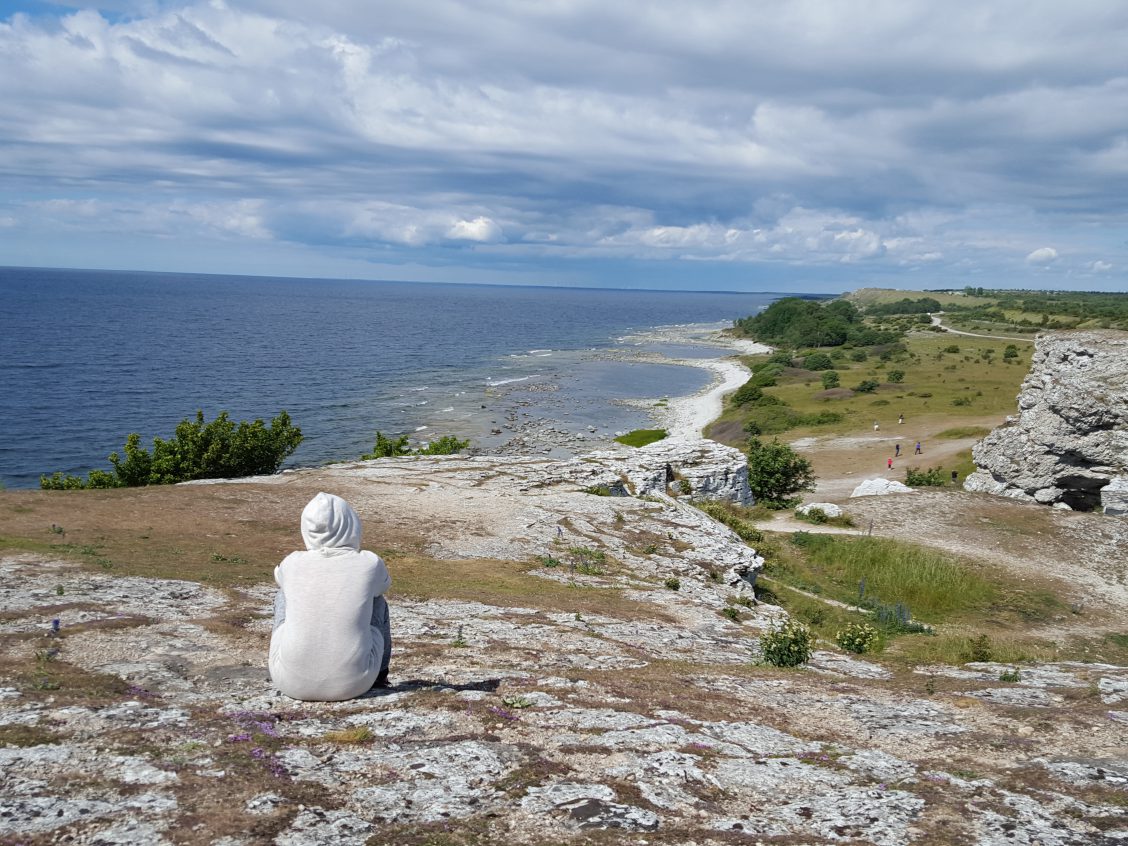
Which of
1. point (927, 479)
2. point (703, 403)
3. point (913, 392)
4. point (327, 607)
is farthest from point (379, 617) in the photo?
point (913, 392)

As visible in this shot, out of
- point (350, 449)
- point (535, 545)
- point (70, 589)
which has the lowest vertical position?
point (350, 449)

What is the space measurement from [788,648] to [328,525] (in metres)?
12.2

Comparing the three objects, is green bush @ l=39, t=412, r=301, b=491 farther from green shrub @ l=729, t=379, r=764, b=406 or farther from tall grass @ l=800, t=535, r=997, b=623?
green shrub @ l=729, t=379, r=764, b=406

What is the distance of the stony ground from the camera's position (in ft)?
24.3

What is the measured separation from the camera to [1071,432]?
157 feet

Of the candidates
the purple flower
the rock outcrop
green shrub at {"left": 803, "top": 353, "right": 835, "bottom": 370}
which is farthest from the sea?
the purple flower

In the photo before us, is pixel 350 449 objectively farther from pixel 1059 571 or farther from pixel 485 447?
pixel 1059 571

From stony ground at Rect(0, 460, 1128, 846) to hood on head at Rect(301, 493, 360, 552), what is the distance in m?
2.37

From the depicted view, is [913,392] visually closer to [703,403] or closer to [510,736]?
[703,403]

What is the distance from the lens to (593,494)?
3759 centimetres

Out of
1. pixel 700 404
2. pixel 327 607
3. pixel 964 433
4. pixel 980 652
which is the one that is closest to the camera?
pixel 327 607

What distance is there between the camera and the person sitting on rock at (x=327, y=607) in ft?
29.4

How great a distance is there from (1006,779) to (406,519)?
23904 millimetres

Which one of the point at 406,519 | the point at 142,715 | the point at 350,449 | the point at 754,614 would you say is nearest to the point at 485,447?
the point at 350,449
